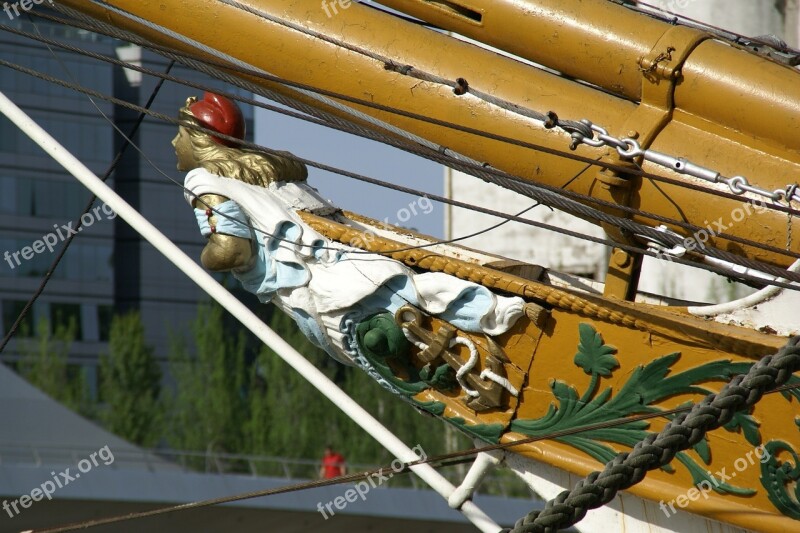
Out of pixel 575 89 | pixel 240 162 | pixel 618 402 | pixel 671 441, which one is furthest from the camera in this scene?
pixel 240 162

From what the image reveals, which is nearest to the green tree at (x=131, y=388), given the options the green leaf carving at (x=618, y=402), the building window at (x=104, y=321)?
the building window at (x=104, y=321)

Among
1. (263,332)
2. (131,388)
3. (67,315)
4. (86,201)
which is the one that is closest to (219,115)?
(263,332)

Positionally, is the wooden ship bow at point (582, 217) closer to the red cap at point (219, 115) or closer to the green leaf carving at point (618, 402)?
the green leaf carving at point (618, 402)

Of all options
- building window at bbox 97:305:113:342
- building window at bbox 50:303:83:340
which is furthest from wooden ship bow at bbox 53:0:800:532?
building window at bbox 97:305:113:342

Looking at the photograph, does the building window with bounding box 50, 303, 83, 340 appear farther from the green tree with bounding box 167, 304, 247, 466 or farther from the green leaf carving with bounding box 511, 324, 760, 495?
the green leaf carving with bounding box 511, 324, 760, 495

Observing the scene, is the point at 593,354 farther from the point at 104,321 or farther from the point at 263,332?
the point at 104,321

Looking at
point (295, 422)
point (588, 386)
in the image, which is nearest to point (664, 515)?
point (588, 386)

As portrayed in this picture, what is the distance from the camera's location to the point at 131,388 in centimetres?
2628

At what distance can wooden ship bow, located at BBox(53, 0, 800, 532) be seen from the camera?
457cm

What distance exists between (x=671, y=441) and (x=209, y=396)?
73.5 ft

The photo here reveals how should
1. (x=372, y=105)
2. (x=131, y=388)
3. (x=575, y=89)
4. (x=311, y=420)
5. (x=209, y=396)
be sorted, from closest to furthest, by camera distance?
1. (x=372, y=105)
2. (x=575, y=89)
3. (x=311, y=420)
4. (x=209, y=396)
5. (x=131, y=388)

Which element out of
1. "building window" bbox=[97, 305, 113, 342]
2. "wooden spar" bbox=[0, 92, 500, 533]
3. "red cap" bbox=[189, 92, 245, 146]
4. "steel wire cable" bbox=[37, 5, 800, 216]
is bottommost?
"building window" bbox=[97, 305, 113, 342]

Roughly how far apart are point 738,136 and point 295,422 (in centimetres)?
2119

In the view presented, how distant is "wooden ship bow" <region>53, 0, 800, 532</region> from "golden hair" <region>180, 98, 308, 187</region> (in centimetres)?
18
